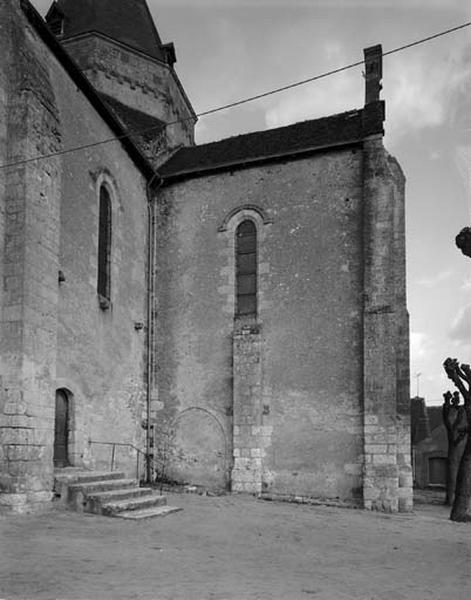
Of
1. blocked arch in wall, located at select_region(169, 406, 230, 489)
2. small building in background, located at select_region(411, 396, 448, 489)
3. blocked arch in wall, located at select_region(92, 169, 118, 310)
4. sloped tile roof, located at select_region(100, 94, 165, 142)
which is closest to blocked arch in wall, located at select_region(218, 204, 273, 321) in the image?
blocked arch in wall, located at select_region(169, 406, 230, 489)

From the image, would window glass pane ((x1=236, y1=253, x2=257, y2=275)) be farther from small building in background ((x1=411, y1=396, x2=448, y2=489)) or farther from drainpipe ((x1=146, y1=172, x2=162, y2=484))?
small building in background ((x1=411, y1=396, x2=448, y2=489))

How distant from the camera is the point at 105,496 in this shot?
10.2 meters

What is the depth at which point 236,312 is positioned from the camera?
16.3 metres

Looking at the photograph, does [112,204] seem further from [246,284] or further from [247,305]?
[247,305]

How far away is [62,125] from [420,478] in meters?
24.0

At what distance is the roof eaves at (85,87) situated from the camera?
36.9ft

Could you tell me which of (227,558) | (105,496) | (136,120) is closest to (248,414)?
(105,496)

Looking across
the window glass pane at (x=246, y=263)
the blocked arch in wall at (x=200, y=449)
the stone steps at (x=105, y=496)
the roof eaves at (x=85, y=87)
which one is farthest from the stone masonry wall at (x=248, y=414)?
the roof eaves at (x=85, y=87)

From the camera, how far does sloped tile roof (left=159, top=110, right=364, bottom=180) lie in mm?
16141

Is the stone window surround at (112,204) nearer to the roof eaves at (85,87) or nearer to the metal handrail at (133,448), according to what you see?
the roof eaves at (85,87)

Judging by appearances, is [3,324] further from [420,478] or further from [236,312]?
[420,478]

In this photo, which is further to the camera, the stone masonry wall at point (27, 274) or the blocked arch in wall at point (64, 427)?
the blocked arch in wall at point (64, 427)

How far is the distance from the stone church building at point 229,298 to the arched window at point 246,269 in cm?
4

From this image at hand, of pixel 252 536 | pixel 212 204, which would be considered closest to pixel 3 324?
pixel 252 536
